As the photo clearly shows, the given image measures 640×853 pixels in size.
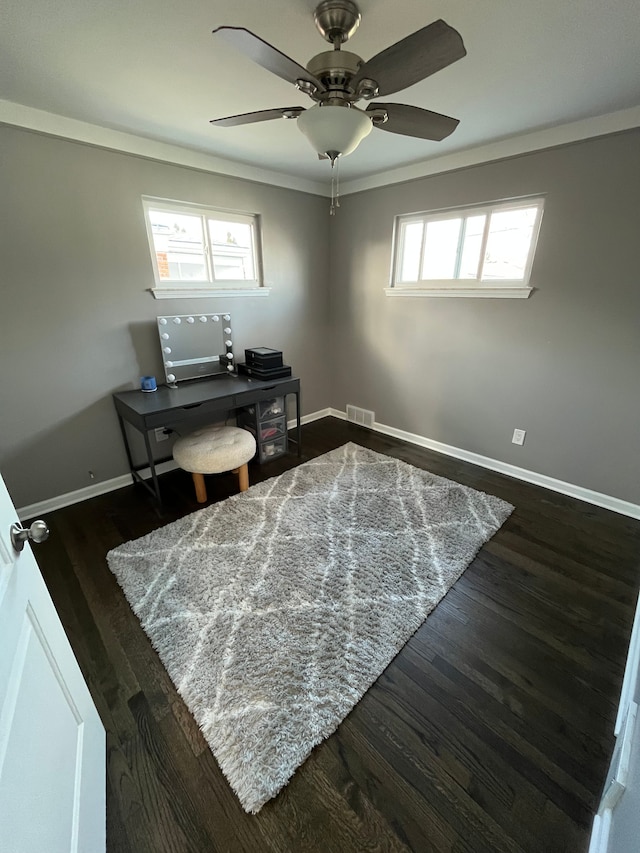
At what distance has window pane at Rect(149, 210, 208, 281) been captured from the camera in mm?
2592

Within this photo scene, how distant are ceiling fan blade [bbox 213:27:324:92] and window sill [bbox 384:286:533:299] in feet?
6.41

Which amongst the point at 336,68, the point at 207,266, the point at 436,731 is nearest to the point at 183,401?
the point at 207,266

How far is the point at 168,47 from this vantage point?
54.6 inches

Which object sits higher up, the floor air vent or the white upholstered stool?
the white upholstered stool

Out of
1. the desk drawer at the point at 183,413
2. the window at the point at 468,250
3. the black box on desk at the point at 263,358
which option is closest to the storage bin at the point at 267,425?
the black box on desk at the point at 263,358

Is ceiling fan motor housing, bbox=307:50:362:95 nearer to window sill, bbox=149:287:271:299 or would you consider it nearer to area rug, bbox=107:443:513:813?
window sill, bbox=149:287:271:299

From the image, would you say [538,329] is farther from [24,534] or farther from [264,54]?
[24,534]

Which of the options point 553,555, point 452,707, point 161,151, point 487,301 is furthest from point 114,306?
point 553,555

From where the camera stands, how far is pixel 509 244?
2584 millimetres

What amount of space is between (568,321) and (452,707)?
93.3 inches

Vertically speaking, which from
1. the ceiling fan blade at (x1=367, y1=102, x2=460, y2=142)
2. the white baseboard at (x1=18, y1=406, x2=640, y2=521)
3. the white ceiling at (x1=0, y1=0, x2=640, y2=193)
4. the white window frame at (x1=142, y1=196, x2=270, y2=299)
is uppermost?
the white ceiling at (x1=0, y1=0, x2=640, y2=193)

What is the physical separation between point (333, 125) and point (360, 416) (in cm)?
292

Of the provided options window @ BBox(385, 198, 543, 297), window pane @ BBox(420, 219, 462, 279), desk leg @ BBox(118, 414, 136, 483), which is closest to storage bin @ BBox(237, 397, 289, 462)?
desk leg @ BBox(118, 414, 136, 483)

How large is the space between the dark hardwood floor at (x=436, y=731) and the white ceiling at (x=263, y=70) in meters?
2.34
